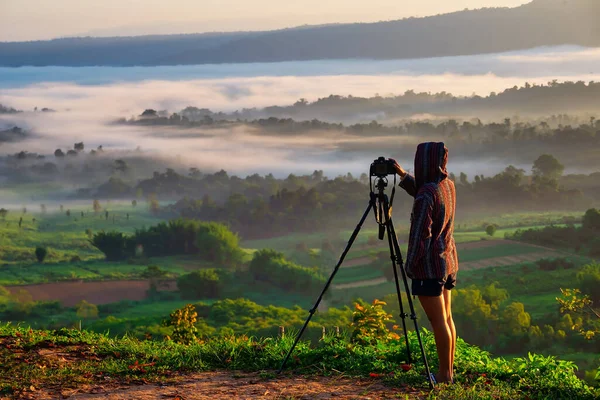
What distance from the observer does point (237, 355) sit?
6340 mm

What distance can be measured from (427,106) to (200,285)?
35.9 meters

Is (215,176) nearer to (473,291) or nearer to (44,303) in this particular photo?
(44,303)

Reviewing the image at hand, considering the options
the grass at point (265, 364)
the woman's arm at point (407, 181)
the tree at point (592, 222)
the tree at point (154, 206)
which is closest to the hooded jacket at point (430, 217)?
the woman's arm at point (407, 181)

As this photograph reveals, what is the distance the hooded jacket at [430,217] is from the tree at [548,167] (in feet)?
218

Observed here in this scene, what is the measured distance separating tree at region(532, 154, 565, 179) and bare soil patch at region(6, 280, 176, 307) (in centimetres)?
3428

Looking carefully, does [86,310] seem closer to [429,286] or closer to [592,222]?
[592,222]

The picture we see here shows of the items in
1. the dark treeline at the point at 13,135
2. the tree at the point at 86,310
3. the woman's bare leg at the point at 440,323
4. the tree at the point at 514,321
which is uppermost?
the dark treeline at the point at 13,135

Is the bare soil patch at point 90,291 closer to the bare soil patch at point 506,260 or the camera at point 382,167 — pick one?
the bare soil patch at point 506,260

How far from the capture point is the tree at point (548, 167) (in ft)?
224

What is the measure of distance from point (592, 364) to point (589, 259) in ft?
58.4

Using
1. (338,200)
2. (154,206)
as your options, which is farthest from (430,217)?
(154,206)

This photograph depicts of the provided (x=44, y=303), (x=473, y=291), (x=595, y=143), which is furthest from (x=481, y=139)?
(x=44, y=303)

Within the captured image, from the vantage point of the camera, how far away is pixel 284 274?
56625mm

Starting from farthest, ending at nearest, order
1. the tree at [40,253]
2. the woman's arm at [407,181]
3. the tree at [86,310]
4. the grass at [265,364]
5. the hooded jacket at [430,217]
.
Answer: the tree at [40,253] → the tree at [86,310] → the grass at [265,364] → the woman's arm at [407,181] → the hooded jacket at [430,217]
